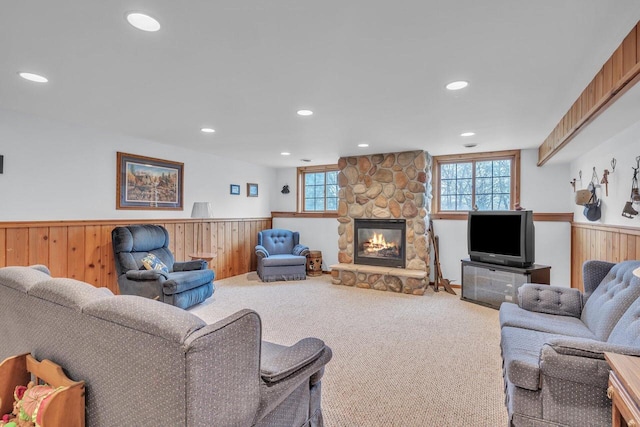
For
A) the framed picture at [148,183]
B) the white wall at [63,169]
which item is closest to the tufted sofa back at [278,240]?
the white wall at [63,169]

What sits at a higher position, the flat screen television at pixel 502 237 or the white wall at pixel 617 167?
the white wall at pixel 617 167

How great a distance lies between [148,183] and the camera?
4703mm

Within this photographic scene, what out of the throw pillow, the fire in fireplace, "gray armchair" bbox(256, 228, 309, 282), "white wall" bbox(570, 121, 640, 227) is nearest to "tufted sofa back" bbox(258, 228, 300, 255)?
"gray armchair" bbox(256, 228, 309, 282)

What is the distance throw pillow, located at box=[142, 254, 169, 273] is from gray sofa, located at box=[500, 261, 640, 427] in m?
3.75

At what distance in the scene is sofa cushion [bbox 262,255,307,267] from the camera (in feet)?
18.9

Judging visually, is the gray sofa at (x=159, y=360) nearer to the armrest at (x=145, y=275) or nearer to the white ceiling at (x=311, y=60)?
the white ceiling at (x=311, y=60)

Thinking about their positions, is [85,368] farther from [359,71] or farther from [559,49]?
[559,49]

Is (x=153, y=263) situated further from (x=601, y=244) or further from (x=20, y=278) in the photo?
(x=601, y=244)

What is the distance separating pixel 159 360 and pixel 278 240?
5.47 meters

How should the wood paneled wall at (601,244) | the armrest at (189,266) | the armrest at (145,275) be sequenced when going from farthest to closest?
1. the armrest at (189,266)
2. the armrest at (145,275)
3. the wood paneled wall at (601,244)

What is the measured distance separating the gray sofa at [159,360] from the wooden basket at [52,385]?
42mm

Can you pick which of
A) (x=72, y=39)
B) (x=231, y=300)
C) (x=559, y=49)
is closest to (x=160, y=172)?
(x=231, y=300)

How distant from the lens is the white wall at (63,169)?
333 centimetres

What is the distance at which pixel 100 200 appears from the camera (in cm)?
412
